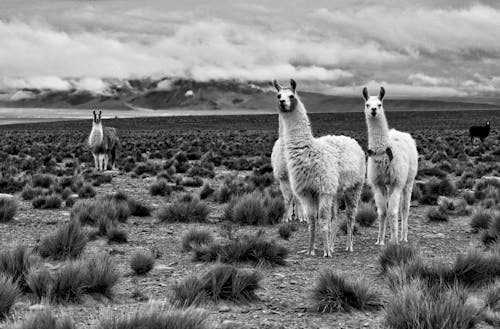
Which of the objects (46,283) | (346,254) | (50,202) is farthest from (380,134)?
(50,202)

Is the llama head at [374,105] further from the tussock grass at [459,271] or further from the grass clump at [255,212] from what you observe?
the grass clump at [255,212]

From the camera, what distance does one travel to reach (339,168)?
8.10 metres

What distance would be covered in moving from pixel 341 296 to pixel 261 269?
174 cm

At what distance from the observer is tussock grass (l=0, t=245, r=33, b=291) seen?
19.8 ft

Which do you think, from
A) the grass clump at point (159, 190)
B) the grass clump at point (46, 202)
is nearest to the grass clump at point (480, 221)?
the grass clump at point (159, 190)

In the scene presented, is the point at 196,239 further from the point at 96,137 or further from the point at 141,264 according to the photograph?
the point at 96,137

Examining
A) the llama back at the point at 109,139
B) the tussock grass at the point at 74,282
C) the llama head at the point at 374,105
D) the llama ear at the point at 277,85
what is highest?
the llama ear at the point at 277,85

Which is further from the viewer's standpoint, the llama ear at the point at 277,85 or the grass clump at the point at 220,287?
the llama ear at the point at 277,85

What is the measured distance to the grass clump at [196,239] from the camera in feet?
27.2

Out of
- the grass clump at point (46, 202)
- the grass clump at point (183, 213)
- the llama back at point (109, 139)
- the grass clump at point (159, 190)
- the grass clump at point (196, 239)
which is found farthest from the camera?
the llama back at point (109, 139)

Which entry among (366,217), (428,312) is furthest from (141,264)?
(366,217)

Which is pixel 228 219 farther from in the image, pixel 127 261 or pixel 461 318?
pixel 461 318

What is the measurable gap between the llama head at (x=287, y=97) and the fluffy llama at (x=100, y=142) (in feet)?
41.9

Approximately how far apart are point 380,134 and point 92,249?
452 centimetres
